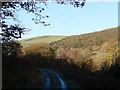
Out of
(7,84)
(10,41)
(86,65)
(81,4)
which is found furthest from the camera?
(86,65)

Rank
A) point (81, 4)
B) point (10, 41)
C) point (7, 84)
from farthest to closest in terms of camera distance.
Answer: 1. point (10, 41)
2. point (81, 4)
3. point (7, 84)

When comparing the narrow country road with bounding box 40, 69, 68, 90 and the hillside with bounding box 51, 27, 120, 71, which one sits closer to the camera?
the narrow country road with bounding box 40, 69, 68, 90

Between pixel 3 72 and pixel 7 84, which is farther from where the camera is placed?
pixel 3 72

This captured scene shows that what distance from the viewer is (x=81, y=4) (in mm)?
9844

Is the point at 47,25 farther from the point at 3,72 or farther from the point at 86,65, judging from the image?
the point at 86,65

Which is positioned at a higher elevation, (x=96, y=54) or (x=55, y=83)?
(x=55, y=83)

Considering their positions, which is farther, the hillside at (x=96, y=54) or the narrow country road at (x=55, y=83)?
the hillside at (x=96, y=54)

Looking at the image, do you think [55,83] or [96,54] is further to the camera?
[96,54]

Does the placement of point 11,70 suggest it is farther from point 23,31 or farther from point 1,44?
point 23,31

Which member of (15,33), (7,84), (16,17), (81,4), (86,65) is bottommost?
(86,65)

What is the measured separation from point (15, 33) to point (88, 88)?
8070 mm

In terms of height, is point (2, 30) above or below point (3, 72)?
above

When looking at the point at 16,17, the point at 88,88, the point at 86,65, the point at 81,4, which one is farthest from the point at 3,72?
the point at 86,65

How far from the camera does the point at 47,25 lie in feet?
36.3
